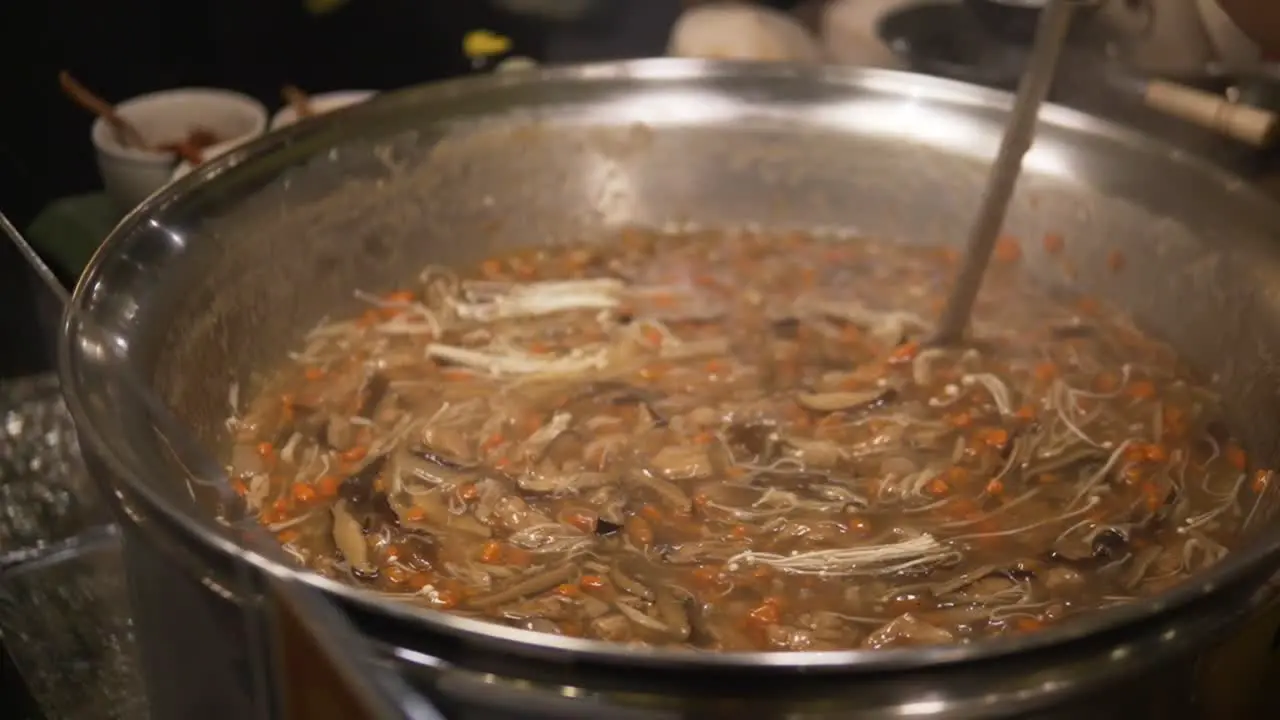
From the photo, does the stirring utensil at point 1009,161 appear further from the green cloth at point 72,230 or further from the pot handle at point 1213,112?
the green cloth at point 72,230

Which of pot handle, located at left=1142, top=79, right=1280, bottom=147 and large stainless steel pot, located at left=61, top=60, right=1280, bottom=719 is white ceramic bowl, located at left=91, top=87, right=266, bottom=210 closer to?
large stainless steel pot, located at left=61, top=60, right=1280, bottom=719

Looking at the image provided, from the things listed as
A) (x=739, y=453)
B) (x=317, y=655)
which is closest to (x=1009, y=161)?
(x=739, y=453)

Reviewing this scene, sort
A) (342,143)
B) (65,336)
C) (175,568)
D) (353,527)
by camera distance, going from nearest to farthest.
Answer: (175,568), (65,336), (353,527), (342,143)

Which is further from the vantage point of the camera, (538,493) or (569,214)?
(569,214)

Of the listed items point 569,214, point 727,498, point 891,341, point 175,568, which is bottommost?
point 175,568

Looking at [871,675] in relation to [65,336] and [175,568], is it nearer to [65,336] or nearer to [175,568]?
[175,568]

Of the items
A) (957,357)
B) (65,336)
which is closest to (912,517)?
(957,357)

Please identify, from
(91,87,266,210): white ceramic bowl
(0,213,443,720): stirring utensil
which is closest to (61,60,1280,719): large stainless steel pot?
(0,213,443,720): stirring utensil

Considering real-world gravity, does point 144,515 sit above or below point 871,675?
below
